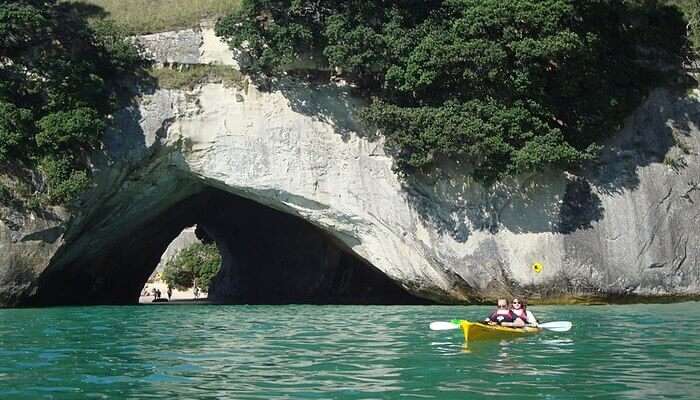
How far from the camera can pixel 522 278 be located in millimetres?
28547

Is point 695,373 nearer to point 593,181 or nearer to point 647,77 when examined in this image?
point 593,181

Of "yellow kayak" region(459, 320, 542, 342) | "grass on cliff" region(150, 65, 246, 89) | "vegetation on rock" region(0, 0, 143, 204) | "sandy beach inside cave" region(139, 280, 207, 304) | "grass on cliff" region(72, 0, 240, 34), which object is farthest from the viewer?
"sandy beach inside cave" region(139, 280, 207, 304)

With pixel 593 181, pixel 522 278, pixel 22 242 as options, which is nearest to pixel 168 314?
pixel 22 242

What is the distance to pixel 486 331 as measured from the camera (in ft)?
53.4

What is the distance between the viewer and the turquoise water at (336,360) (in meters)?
10.2

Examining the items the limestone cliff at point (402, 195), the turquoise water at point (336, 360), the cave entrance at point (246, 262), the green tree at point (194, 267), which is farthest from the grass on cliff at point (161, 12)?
the green tree at point (194, 267)

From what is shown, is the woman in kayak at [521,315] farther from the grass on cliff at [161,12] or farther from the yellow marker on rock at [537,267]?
the grass on cliff at [161,12]

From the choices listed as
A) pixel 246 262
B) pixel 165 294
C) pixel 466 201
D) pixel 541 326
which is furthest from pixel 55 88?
pixel 165 294

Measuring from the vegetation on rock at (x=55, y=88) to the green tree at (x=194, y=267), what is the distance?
29949 mm

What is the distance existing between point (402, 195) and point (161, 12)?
10.8m

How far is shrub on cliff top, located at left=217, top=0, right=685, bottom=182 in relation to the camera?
2733 cm

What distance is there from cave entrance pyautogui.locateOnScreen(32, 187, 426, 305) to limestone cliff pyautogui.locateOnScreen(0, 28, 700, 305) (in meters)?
2.61

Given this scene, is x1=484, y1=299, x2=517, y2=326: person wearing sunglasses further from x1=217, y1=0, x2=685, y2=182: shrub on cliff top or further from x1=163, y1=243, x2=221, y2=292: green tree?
x1=163, y1=243, x2=221, y2=292: green tree

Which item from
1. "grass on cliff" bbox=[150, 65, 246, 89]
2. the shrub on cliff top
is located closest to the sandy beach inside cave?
"grass on cliff" bbox=[150, 65, 246, 89]
